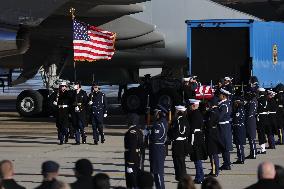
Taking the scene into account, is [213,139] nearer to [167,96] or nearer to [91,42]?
[91,42]

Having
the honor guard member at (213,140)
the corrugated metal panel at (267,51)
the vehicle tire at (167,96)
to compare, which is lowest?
the honor guard member at (213,140)

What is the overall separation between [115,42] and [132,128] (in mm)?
17469

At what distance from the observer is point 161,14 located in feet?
105

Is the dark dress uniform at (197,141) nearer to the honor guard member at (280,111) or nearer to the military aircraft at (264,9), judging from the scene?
the honor guard member at (280,111)

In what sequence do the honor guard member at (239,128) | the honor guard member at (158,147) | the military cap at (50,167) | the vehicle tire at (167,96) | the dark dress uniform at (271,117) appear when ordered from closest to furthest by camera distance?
the military cap at (50,167), the honor guard member at (158,147), the honor guard member at (239,128), the dark dress uniform at (271,117), the vehicle tire at (167,96)

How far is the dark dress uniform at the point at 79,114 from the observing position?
23.8 meters

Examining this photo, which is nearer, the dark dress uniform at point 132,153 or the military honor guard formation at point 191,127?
the dark dress uniform at point 132,153

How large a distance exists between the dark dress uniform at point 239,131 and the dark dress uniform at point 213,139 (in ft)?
5.82

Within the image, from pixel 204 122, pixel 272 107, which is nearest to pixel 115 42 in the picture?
pixel 272 107

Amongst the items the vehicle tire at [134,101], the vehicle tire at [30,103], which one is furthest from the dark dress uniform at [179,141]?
the vehicle tire at [30,103]

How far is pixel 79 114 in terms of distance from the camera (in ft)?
78.1

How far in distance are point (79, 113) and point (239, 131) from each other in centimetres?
589

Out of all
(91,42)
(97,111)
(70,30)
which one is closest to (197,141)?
(97,111)

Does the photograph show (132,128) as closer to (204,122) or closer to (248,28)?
(204,122)
